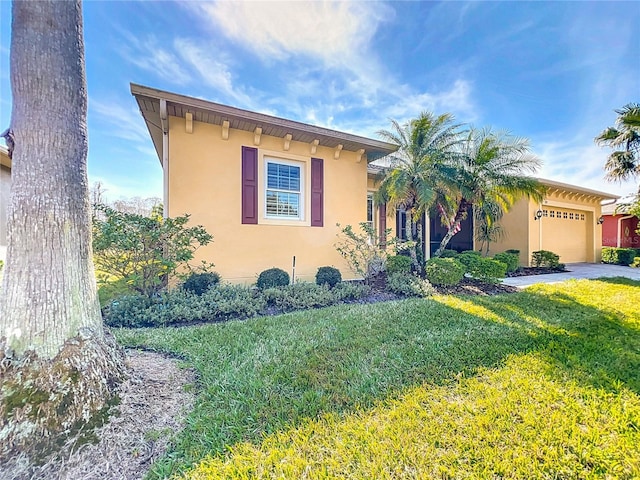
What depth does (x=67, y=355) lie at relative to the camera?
1987mm

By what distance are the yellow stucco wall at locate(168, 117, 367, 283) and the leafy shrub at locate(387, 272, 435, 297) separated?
155cm

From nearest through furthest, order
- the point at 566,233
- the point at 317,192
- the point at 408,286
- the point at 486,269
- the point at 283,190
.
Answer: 1. the point at 408,286
2. the point at 283,190
3. the point at 317,192
4. the point at 486,269
5. the point at 566,233

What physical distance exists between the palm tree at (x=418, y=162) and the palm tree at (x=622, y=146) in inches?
270

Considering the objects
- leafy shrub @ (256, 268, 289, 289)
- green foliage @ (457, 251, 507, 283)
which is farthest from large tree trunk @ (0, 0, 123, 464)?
green foliage @ (457, 251, 507, 283)

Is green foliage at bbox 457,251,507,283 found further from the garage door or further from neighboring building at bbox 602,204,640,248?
neighboring building at bbox 602,204,640,248

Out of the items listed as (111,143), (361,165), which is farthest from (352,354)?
(111,143)

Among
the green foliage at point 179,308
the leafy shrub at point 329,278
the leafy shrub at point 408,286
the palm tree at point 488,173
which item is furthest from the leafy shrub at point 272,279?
the palm tree at point 488,173

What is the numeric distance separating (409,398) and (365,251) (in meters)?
4.89

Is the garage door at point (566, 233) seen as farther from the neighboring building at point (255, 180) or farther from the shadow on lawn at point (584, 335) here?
the neighboring building at point (255, 180)

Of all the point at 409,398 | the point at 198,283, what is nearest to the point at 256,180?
the point at 198,283

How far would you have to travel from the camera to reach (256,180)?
693cm

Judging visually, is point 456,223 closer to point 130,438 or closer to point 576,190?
point 576,190

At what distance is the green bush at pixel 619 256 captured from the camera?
45.4 ft

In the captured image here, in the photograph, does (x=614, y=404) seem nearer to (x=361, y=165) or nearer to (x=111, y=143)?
(x=361, y=165)
